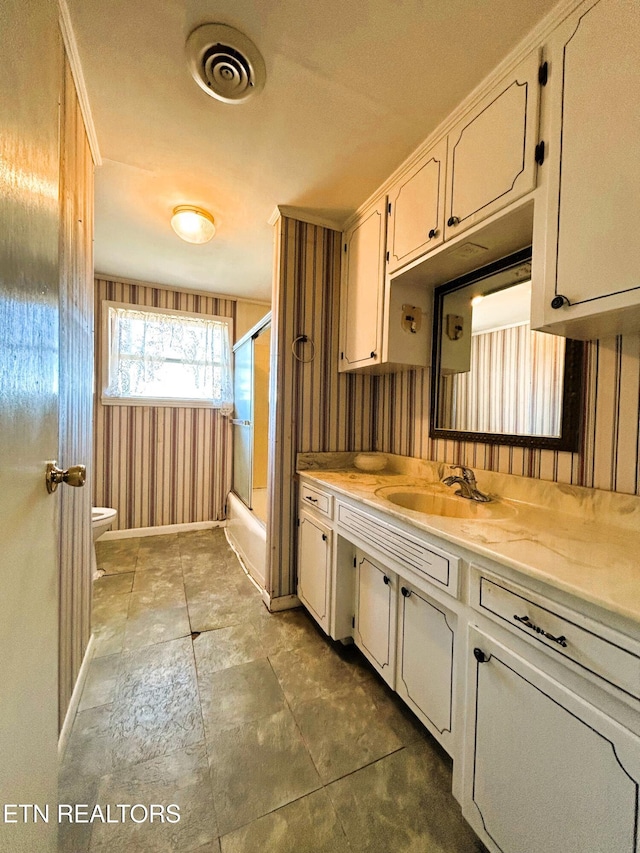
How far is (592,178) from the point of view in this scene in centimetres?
85

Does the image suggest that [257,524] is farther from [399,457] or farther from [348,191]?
[348,191]

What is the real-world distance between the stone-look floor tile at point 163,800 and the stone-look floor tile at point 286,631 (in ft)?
1.84

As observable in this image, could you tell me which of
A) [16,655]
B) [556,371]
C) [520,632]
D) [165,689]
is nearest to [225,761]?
[165,689]

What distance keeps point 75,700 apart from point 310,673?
929 mm

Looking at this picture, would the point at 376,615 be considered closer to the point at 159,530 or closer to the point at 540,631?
the point at 540,631

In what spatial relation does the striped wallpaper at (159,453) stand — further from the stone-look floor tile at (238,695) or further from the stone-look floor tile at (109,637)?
the stone-look floor tile at (238,695)

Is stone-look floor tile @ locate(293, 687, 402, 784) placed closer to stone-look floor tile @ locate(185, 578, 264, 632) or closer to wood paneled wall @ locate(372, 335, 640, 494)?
stone-look floor tile @ locate(185, 578, 264, 632)

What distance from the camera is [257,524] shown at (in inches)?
90.7

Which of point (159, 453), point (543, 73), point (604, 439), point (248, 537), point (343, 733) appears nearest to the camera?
point (543, 73)

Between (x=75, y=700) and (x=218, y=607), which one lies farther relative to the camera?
(x=218, y=607)

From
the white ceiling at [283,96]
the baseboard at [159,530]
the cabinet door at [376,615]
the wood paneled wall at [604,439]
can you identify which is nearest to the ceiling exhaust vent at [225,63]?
the white ceiling at [283,96]

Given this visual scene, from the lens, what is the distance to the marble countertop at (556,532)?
2.08 ft

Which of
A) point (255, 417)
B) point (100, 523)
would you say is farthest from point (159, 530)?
point (255, 417)

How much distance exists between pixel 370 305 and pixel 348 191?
0.61 meters
